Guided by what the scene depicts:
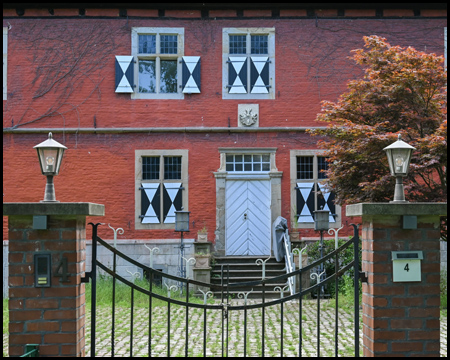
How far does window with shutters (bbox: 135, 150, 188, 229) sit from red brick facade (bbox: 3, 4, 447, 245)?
0.15 metres

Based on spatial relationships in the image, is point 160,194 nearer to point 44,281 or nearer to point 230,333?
point 230,333

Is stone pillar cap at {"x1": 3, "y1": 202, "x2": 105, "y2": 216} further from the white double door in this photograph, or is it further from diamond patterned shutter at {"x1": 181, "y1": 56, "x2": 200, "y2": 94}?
diamond patterned shutter at {"x1": 181, "y1": 56, "x2": 200, "y2": 94}

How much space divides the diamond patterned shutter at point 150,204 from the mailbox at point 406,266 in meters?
10.0

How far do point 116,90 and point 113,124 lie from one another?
840mm

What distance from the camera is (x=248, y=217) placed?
13.7 m

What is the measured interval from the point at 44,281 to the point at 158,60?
416 inches

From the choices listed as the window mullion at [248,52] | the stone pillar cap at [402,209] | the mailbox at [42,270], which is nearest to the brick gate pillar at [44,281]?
the mailbox at [42,270]

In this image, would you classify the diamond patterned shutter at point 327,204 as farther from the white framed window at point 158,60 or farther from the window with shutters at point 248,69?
the white framed window at point 158,60

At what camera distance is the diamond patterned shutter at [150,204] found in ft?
44.8

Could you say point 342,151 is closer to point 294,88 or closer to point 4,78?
point 294,88

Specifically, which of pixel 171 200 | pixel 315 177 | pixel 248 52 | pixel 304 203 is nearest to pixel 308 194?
pixel 304 203

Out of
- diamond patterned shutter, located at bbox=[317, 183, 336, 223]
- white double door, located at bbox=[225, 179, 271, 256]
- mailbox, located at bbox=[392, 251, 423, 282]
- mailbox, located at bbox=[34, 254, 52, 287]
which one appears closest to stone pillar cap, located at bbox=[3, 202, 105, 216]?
mailbox, located at bbox=[34, 254, 52, 287]

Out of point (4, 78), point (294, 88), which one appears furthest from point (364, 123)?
point (4, 78)

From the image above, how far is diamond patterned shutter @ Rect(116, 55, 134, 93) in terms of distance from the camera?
45.0 feet
